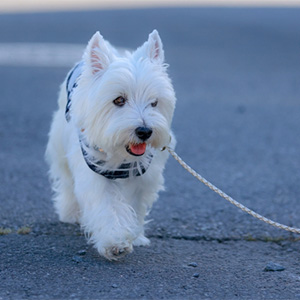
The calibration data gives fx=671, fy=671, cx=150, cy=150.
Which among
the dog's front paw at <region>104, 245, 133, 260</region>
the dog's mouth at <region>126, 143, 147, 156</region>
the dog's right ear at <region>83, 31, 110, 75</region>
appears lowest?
the dog's front paw at <region>104, 245, 133, 260</region>

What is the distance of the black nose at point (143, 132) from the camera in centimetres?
466

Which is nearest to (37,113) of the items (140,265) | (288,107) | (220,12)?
(288,107)

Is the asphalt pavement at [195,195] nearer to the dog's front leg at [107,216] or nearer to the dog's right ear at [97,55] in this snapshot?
the dog's front leg at [107,216]

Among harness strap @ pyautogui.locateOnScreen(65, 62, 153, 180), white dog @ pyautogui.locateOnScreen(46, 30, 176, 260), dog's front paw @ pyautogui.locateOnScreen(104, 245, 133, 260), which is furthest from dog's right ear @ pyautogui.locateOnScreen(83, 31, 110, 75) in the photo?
dog's front paw @ pyautogui.locateOnScreen(104, 245, 133, 260)

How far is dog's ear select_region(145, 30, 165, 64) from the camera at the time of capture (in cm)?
513

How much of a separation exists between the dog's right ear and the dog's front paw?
1305 millimetres

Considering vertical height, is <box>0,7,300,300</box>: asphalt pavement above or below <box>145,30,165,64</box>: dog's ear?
below

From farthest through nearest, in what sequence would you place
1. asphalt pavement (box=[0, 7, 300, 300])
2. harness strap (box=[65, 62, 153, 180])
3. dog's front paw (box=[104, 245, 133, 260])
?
harness strap (box=[65, 62, 153, 180]) → dog's front paw (box=[104, 245, 133, 260]) → asphalt pavement (box=[0, 7, 300, 300])

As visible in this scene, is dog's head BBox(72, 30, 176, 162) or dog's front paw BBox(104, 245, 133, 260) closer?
dog's head BBox(72, 30, 176, 162)

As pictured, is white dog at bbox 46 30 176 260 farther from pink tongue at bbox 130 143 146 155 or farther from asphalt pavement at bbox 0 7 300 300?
asphalt pavement at bbox 0 7 300 300

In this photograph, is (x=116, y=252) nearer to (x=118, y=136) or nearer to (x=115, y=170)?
(x=115, y=170)

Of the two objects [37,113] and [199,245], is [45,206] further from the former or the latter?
[37,113]

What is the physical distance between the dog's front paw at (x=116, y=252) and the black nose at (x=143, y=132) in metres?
0.85

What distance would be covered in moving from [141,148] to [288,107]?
768 cm
